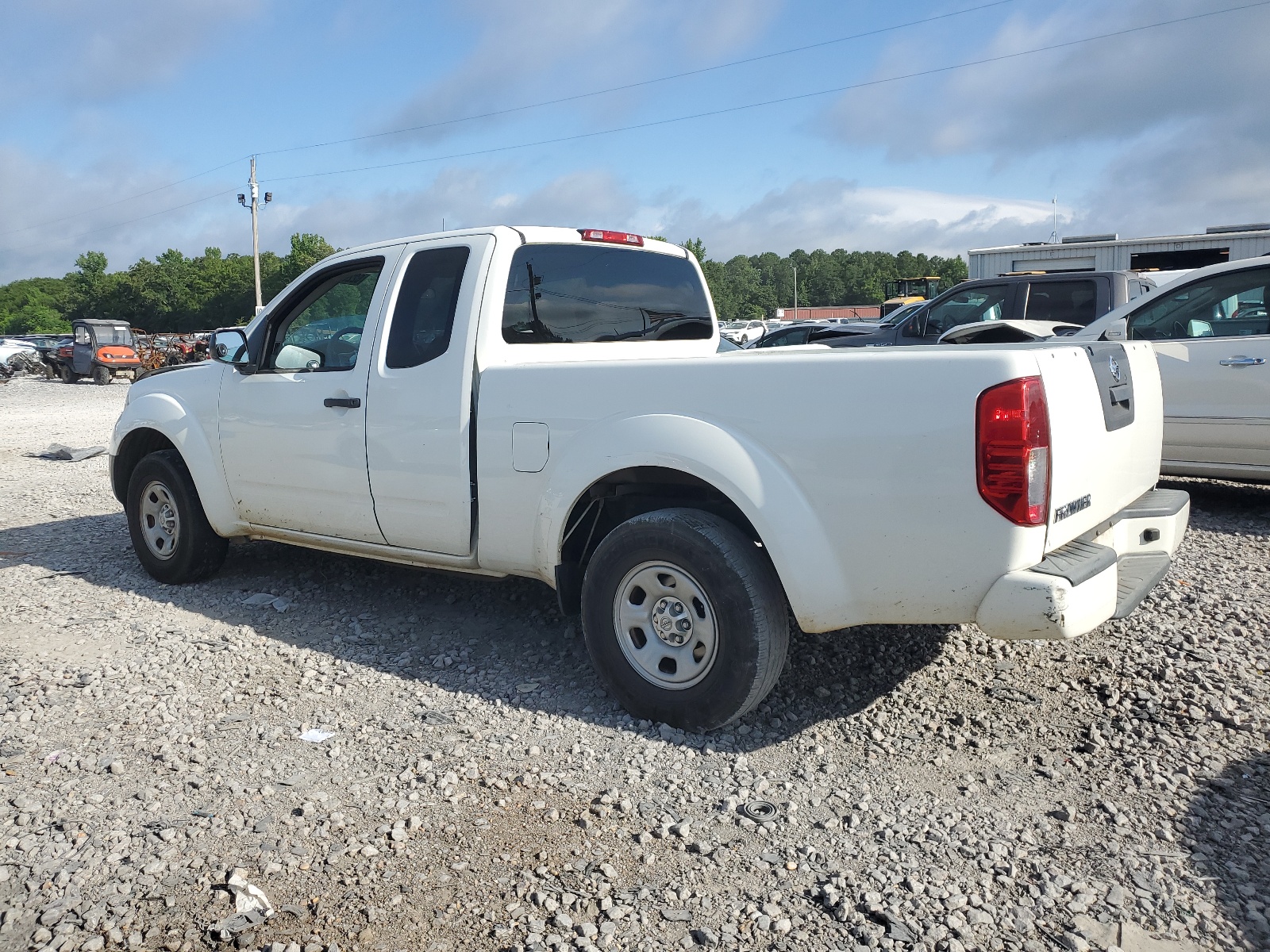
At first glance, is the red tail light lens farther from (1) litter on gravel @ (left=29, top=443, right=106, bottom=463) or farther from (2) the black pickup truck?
(1) litter on gravel @ (left=29, top=443, right=106, bottom=463)

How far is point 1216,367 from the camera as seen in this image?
683cm

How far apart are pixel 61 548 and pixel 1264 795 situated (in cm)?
721

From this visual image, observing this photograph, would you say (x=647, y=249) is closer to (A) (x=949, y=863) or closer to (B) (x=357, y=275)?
(B) (x=357, y=275)

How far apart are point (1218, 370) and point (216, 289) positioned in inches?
3844

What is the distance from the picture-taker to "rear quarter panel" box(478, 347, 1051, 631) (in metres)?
3.05

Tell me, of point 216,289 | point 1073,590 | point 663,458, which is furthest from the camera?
point 216,289

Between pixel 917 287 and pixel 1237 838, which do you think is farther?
pixel 917 287

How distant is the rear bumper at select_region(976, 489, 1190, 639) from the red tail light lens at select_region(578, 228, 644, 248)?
2.68 metres

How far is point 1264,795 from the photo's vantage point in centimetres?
314

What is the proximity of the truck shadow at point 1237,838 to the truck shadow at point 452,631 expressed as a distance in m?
1.23

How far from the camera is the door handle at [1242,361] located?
21.8ft

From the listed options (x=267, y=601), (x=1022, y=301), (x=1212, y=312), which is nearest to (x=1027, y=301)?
(x=1022, y=301)

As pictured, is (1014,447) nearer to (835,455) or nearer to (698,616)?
(835,455)

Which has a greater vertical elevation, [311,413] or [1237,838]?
[311,413]
